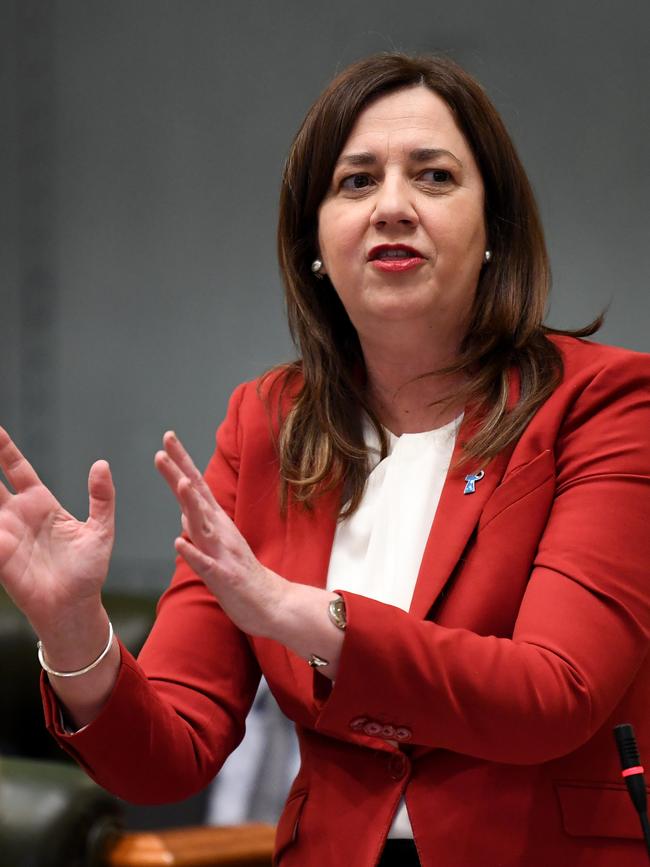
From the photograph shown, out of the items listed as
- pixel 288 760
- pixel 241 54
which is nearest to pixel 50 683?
pixel 288 760

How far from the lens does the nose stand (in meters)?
1.57

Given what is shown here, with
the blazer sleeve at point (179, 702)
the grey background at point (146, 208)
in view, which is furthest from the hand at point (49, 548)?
the grey background at point (146, 208)

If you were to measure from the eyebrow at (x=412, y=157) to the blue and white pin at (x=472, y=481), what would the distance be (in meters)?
0.42

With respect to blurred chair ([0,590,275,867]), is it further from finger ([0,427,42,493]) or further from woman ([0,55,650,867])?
finger ([0,427,42,493])

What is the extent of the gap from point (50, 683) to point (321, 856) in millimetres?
380

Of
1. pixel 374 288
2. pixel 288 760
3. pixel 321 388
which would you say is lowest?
pixel 288 760

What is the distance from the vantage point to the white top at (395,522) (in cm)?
153

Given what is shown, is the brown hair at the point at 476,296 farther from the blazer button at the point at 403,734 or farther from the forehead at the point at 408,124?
the blazer button at the point at 403,734

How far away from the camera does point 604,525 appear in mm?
1378

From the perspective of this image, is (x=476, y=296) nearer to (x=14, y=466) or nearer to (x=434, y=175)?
(x=434, y=175)

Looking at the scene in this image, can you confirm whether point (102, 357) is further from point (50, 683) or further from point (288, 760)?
point (50, 683)

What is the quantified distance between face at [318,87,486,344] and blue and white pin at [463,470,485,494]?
0.24m

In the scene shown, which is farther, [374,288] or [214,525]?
[374,288]

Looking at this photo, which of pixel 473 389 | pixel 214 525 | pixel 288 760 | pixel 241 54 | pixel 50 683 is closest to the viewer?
pixel 214 525
